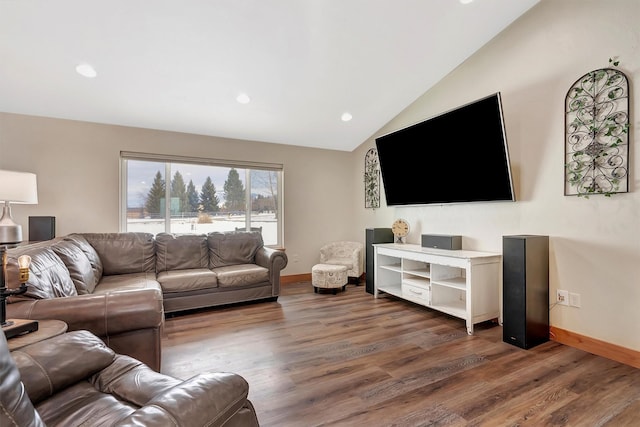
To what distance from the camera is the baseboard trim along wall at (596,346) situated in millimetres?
2189

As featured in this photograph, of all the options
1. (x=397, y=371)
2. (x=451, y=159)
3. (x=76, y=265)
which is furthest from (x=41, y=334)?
(x=451, y=159)

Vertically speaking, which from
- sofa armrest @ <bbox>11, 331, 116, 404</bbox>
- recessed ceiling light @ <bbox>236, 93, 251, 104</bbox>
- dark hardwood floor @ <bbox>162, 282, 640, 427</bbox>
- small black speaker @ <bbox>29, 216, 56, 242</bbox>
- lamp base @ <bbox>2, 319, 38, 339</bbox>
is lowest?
dark hardwood floor @ <bbox>162, 282, 640, 427</bbox>

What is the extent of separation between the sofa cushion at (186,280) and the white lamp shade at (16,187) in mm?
1408

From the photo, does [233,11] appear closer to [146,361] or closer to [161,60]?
[161,60]

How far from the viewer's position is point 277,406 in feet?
5.76

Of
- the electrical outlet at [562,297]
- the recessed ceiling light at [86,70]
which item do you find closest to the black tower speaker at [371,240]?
the electrical outlet at [562,297]

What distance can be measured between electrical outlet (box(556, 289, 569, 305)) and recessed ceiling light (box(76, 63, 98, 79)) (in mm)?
4772

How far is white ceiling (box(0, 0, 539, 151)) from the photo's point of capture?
2.41m

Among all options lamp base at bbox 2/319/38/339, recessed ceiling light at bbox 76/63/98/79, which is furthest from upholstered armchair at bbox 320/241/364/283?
recessed ceiling light at bbox 76/63/98/79

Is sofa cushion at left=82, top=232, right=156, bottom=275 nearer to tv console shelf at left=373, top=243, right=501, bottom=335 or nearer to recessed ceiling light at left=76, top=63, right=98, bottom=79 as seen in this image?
recessed ceiling light at left=76, top=63, right=98, bottom=79

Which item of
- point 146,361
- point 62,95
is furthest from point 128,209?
point 146,361

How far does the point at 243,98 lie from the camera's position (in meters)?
3.53

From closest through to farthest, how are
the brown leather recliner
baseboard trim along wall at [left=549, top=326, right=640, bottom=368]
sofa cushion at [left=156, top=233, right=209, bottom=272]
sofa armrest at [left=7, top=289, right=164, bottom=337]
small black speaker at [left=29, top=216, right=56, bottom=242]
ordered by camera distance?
the brown leather recliner
sofa armrest at [left=7, top=289, right=164, bottom=337]
baseboard trim along wall at [left=549, top=326, right=640, bottom=368]
small black speaker at [left=29, top=216, right=56, bottom=242]
sofa cushion at [left=156, top=233, right=209, bottom=272]

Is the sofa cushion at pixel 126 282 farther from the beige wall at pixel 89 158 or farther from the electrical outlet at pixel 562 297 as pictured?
the electrical outlet at pixel 562 297
